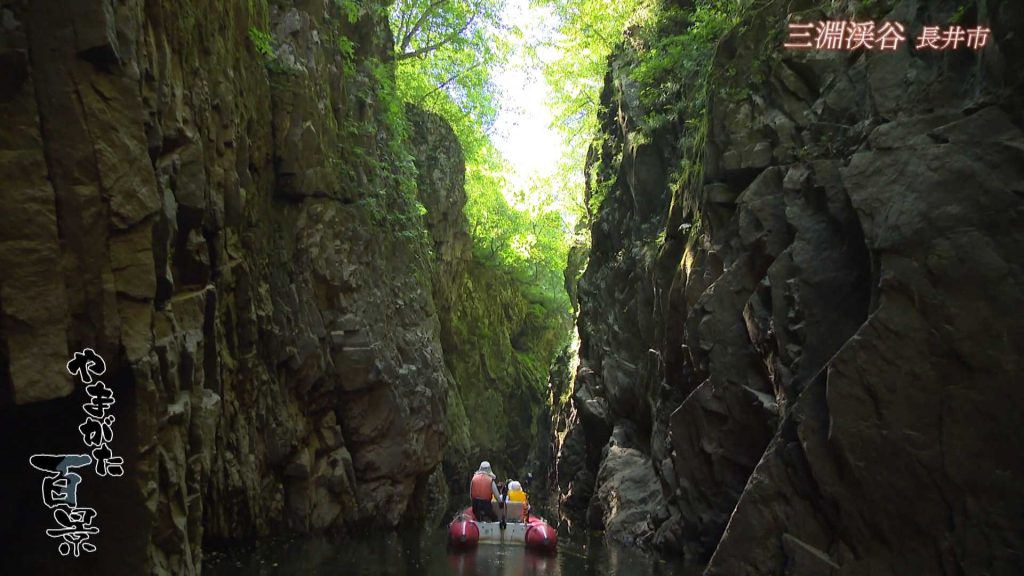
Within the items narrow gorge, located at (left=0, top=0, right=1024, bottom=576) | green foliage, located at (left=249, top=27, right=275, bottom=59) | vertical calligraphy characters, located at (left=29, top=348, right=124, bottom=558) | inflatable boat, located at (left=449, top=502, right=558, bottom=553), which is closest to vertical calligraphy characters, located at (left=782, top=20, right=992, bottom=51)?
narrow gorge, located at (left=0, top=0, right=1024, bottom=576)

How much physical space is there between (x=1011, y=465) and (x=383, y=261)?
13.5 m

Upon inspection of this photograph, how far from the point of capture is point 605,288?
71.5 feet

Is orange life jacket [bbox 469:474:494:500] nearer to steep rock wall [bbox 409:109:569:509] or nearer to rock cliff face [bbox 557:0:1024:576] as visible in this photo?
rock cliff face [bbox 557:0:1024:576]

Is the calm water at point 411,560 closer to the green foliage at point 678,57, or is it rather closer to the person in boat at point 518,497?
the person in boat at point 518,497

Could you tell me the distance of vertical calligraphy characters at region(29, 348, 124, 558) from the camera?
684 cm

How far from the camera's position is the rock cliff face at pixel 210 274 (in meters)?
6.41

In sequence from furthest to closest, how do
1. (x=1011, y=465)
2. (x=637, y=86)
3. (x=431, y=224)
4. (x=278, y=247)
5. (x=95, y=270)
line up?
1. (x=431, y=224)
2. (x=637, y=86)
3. (x=278, y=247)
4. (x=1011, y=465)
5. (x=95, y=270)

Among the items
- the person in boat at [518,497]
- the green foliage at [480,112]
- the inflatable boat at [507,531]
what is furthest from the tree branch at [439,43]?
the inflatable boat at [507,531]

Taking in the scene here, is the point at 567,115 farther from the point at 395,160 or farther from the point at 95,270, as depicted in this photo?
the point at 95,270

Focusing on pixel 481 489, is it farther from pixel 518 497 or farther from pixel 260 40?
→ pixel 260 40

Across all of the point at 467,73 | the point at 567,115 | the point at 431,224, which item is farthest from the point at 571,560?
the point at 467,73

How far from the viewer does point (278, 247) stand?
14758mm

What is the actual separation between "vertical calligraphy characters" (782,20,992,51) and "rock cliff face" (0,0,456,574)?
373 inches

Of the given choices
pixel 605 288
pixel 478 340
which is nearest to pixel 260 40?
pixel 605 288
